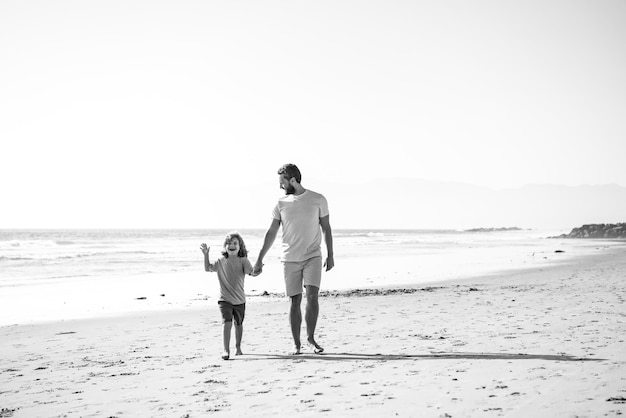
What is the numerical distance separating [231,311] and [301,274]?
93 cm

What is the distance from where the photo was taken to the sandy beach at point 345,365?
4652 mm

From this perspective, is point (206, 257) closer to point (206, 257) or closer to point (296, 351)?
point (206, 257)

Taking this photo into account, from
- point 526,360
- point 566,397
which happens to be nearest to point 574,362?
point 526,360

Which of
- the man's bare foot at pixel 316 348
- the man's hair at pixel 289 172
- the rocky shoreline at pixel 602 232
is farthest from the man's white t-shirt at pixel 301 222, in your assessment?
the rocky shoreline at pixel 602 232

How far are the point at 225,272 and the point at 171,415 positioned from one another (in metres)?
2.50

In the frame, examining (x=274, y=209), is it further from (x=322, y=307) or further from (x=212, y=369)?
(x=322, y=307)

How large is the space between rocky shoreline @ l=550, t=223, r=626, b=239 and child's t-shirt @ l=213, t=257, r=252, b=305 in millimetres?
69604

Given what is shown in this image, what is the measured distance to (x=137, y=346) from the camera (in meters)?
7.87

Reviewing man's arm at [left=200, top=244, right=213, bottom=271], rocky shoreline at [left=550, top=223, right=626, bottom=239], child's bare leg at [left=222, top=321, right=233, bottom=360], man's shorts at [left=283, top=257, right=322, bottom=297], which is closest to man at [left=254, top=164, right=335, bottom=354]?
man's shorts at [left=283, top=257, right=322, bottom=297]

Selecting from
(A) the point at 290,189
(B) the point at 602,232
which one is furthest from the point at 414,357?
(B) the point at 602,232

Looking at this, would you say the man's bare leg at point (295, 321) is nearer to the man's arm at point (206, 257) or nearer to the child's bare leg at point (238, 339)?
the child's bare leg at point (238, 339)

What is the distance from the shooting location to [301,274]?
6824 millimetres

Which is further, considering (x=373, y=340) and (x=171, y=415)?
(x=373, y=340)

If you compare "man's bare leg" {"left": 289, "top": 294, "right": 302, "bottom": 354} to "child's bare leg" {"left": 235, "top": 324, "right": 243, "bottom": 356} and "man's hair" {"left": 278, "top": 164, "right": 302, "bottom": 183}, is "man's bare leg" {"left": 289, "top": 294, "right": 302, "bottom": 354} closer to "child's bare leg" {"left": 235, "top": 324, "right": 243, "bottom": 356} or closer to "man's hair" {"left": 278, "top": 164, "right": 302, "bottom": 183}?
"child's bare leg" {"left": 235, "top": 324, "right": 243, "bottom": 356}
